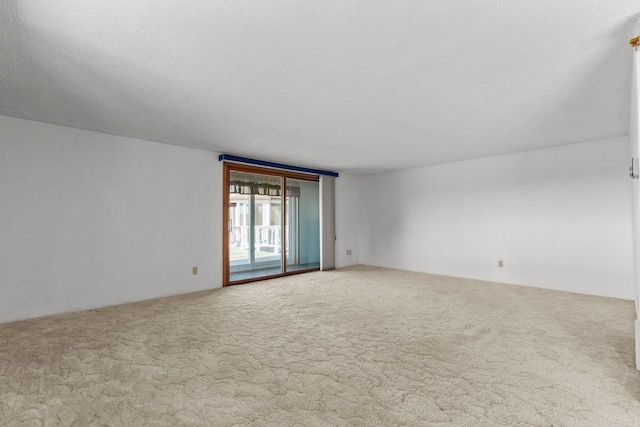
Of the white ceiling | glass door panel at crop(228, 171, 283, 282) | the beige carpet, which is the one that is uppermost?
the white ceiling

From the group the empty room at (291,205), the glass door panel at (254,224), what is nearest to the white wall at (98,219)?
the empty room at (291,205)

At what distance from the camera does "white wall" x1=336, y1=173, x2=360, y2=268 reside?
7.43 m

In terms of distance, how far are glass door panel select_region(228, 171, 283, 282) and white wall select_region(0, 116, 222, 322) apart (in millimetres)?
756

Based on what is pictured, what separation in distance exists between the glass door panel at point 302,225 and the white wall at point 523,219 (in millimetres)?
1595

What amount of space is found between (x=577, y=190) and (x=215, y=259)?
578 centimetres

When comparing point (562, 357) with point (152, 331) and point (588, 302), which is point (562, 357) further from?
point (152, 331)

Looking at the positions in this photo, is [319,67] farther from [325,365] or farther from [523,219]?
[523,219]

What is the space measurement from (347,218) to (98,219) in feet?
16.6

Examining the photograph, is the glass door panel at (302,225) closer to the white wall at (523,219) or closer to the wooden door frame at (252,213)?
the wooden door frame at (252,213)

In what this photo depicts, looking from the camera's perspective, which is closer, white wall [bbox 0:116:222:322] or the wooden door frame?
white wall [bbox 0:116:222:322]

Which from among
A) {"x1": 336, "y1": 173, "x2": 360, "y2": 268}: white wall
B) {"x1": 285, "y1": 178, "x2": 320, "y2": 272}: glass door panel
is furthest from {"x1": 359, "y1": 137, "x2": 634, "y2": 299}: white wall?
{"x1": 285, "y1": 178, "x2": 320, "y2": 272}: glass door panel

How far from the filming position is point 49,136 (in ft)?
12.2

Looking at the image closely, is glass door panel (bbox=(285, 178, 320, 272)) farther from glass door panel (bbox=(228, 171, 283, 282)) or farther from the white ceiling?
the white ceiling

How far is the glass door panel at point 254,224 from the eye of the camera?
596 cm
